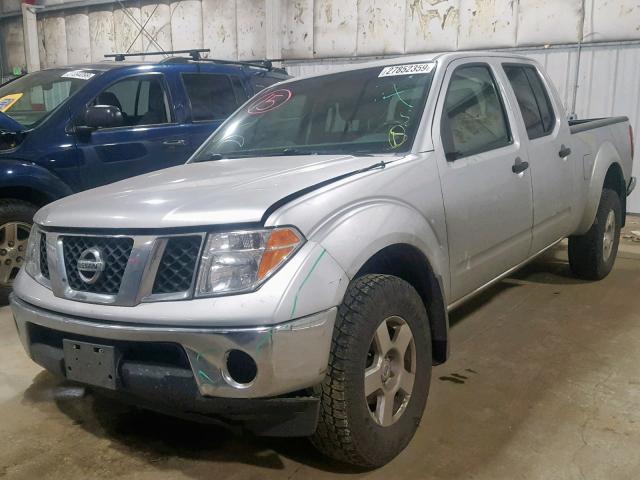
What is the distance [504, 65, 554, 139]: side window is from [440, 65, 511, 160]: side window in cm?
30

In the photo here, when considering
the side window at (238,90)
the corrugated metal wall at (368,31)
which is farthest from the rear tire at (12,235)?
the corrugated metal wall at (368,31)

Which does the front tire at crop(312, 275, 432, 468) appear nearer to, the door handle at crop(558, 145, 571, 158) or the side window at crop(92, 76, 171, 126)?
the door handle at crop(558, 145, 571, 158)

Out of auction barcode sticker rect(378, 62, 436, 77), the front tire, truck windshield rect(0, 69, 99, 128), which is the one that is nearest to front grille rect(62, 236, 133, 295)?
the front tire

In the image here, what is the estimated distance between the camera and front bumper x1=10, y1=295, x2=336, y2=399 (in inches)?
76.7

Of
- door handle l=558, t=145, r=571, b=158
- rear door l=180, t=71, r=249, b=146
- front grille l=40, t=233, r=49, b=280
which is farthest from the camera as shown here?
rear door l=180, t=71, r=249, b=146

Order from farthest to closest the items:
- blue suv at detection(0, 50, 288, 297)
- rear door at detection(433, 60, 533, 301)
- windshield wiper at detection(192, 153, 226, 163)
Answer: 1. blue suv at detection(0, 50, 288, 297)
2. windshield wiper at detection(192, 153, 226, 163)
3. rear door at detection(433, 60, 533, 301)

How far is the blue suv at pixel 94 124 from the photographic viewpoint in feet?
14.4

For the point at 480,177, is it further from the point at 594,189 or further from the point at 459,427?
the point at 594,189

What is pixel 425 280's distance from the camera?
2699 millimetres

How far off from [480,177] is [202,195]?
1500 mm

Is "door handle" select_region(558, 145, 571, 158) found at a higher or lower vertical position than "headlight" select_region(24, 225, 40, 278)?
higher

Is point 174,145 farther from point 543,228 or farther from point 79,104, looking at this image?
point 543,228

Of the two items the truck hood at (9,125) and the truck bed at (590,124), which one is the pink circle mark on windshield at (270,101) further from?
the truck bed at (590,124)

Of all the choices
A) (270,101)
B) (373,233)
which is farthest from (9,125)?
(373,233)
